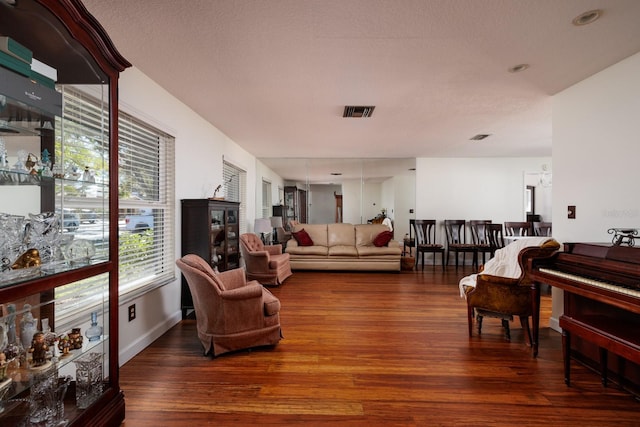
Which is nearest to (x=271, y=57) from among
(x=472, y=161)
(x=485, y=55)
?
(x=485, y=55)

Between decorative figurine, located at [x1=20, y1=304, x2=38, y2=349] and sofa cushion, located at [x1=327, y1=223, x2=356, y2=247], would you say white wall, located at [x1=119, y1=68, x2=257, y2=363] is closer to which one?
decorative figurine, located at [x1=20, y1=304, x2=38, y2=349]

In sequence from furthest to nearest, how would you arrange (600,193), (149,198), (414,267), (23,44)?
1. (414,267)
2. (149,198)
3. (600,193)
4. (23,44)

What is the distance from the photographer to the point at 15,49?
1.36m

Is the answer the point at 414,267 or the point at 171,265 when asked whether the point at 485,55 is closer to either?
the point at 171,265

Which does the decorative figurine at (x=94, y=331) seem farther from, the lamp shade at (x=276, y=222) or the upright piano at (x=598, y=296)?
the lamp shade at (x=276, y=222)

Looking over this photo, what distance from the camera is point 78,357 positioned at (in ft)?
5.33

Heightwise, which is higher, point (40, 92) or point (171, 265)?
point (40, 92)

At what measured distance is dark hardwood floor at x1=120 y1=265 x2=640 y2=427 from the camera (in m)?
1.86

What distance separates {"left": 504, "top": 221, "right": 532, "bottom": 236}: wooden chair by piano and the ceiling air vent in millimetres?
4361

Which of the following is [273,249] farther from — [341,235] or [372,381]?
[372,381]

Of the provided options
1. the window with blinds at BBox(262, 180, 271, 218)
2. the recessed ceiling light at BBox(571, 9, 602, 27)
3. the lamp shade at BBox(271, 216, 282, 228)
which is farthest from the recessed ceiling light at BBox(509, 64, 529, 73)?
the window with blinds at BBox(262, 180, 271, 218)

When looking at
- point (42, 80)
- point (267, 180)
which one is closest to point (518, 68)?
point (42, 80)

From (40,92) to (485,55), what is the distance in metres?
2.90

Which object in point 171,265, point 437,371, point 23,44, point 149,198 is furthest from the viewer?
point 171,265
